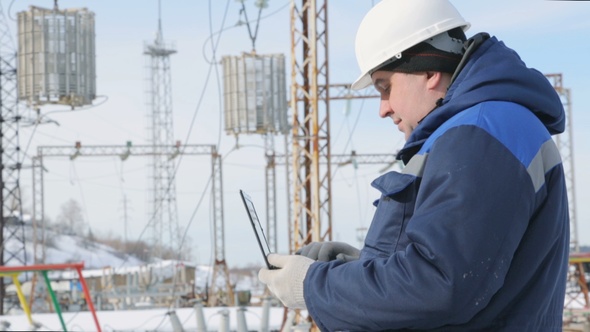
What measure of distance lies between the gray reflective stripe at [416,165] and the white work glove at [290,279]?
267 millimetres

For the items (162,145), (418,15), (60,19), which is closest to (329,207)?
(60,19)

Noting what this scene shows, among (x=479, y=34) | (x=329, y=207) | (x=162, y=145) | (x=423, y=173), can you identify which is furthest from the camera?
(x=162, y=145)

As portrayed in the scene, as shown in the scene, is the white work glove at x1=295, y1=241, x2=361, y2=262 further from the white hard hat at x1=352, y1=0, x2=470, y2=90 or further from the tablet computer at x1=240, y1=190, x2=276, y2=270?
the white hard hat at x1=352, y1=0, x2=470, y2=90

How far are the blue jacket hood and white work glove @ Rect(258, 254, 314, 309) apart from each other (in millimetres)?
289

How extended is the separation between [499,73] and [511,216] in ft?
0.99

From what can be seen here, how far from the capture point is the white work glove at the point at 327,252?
2064 millimetres

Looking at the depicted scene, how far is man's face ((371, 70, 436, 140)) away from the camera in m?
1.90

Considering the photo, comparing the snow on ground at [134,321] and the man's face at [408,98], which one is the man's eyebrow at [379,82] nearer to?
the man's face at [408,98]

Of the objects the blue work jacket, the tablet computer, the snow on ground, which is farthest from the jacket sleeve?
the snow on ground

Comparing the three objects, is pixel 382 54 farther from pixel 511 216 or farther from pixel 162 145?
pixel 162 145

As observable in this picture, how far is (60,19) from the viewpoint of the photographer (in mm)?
23531

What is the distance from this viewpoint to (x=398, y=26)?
1964 mm

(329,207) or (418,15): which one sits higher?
(418,15)

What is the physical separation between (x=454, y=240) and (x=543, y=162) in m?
0.28
